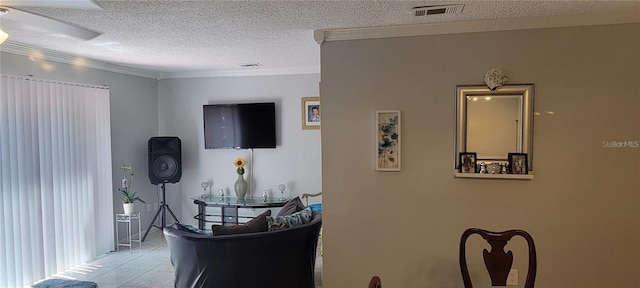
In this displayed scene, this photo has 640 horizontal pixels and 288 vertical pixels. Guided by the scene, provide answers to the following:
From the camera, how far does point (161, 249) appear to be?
4.62 m

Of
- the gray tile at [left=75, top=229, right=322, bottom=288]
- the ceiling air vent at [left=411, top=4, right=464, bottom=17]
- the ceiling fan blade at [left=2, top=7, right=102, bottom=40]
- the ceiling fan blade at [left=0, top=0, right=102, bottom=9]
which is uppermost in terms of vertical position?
the ceiling air vent at [left=411, top=4, right=464, bottom=17]

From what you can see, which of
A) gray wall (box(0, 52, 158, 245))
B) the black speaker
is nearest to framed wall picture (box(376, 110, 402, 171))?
the black speaker

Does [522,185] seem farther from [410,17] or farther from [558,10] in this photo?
[410,17]

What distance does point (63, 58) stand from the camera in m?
3.86

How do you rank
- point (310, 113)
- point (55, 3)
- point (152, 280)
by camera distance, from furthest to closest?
point (310, 113) → point (152, 280) → point (55, 3)

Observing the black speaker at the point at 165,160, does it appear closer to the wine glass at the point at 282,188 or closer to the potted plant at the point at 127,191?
the potted plant at the point at 127,191

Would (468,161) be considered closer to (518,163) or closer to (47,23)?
(518,163)

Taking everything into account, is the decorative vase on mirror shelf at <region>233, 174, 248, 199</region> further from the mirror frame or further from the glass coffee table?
the mirror frame

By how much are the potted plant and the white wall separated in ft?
2.20

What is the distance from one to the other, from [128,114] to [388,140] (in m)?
3.55

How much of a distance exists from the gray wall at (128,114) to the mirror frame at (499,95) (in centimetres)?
385

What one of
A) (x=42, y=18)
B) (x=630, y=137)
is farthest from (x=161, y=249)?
(x=630, y=137)

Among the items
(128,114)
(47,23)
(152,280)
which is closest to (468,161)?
(47,23)

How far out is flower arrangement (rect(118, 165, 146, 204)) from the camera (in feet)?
14.6
